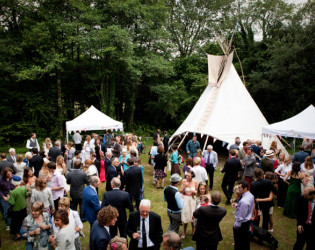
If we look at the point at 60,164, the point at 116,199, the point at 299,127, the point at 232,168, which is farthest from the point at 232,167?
the point at 60,164

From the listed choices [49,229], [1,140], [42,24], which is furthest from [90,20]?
[49,229]

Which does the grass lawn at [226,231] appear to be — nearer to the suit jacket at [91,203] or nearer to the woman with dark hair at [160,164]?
the woman with dark hair at [160,164]

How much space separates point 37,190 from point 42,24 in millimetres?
13602

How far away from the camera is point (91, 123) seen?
11.6 metres

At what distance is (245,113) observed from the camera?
1192 cm

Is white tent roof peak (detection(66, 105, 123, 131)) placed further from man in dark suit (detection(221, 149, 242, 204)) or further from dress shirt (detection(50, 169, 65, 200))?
man in dark suit (detection(221, 149, 242, 204))

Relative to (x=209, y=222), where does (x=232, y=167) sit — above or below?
above

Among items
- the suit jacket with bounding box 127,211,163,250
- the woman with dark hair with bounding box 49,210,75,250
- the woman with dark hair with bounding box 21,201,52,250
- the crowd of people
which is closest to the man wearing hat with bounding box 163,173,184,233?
the crowd of people

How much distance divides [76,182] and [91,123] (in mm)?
6945

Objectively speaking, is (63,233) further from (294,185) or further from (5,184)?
(294,185)

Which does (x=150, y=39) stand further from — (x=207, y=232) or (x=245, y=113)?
(x=207, y=232)

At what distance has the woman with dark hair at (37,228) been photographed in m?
3.29

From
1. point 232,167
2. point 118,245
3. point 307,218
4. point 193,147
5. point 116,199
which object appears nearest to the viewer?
point 118,245

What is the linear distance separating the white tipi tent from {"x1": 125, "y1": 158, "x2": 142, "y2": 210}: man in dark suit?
608cm
